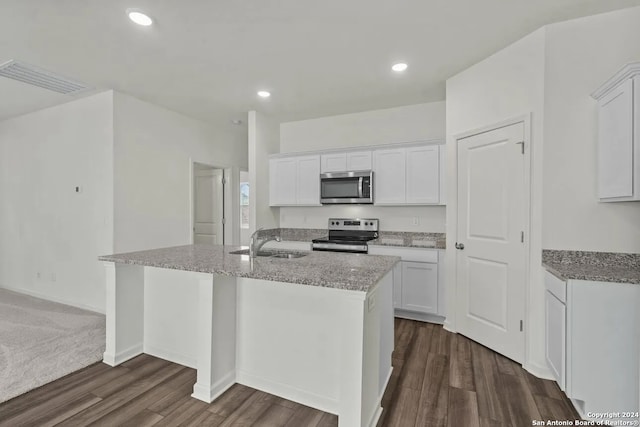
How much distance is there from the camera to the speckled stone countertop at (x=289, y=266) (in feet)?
5.30

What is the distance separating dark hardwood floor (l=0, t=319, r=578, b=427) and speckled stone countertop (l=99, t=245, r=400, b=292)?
2.89 feet

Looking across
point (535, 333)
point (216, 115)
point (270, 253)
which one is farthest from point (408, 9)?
point (216, 115)

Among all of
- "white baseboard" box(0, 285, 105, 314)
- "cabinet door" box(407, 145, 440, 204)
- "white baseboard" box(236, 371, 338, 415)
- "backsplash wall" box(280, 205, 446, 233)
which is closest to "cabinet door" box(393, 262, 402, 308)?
"backsplash wall" box(280, 205, 446, 233)

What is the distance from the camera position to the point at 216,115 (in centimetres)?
457

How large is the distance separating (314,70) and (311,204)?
1900 millimetres

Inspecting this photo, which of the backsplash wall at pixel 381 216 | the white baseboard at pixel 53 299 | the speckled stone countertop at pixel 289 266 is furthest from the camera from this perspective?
the backsplash wall at pixel 381 216

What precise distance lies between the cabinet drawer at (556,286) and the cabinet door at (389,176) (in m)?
1.83

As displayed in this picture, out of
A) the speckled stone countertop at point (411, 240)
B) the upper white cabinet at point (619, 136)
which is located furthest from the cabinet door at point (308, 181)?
the upper white cabinet at point (619, 136)

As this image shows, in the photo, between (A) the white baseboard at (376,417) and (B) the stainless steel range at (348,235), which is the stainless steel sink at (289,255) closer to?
(A) the white baseboard at (376,417)

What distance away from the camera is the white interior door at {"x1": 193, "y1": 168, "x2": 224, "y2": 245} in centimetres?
564

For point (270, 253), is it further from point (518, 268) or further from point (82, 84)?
point (82, 84)

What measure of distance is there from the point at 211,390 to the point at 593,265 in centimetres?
281

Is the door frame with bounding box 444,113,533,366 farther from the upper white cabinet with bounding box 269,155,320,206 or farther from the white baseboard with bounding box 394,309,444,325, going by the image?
the upper white cabinet with bounding box 269,155,320,206

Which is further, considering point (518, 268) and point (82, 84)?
point (82, 84)
